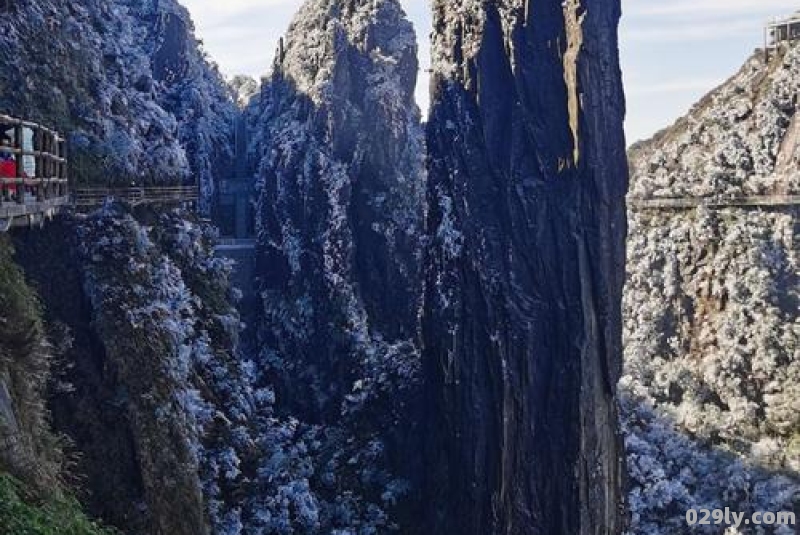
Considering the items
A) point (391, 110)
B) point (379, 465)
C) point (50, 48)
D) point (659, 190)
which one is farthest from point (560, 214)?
point (659, 190)

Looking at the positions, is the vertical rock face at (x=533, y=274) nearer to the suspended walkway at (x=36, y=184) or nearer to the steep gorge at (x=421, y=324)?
the steep gorge at (x=421, y=324)

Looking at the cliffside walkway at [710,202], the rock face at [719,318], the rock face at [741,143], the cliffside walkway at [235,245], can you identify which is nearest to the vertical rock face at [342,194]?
the cliffside walkway at [235,245]

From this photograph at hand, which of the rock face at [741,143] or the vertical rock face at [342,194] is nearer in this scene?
the vertical rock face at [342,194]

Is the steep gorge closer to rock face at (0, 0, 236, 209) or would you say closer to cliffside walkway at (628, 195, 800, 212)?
rock face at (0, 0, 236, 209)

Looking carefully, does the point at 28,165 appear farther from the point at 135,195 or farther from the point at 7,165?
the point at 135,195

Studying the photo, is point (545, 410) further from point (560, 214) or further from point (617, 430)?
point (560, 214)

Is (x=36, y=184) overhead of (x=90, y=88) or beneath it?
beneath

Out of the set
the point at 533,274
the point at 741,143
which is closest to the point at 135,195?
the point at 533,274
